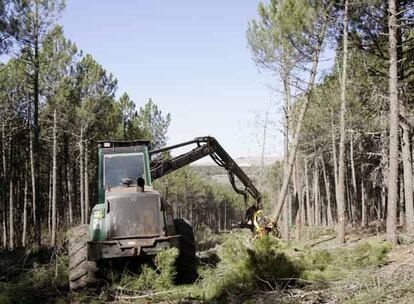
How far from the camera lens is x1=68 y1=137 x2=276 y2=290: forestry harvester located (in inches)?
329

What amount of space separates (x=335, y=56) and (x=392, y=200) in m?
8.08

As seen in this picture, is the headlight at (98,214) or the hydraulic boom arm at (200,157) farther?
the hydraulic boom arm at (200,157)

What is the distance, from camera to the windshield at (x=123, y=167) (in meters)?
9.62

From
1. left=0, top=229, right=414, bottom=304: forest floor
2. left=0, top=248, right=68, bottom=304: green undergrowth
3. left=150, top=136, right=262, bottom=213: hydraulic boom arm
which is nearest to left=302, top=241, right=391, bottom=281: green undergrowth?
left=0, top=229, right=414, bottom=304: forest floor

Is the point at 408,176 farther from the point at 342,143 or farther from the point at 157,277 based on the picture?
the point at 157,277

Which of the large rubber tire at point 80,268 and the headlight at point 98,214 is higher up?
the headlight at point 98,214

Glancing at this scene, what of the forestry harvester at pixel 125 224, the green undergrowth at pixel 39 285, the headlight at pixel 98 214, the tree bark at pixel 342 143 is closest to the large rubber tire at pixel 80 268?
the forestry harvester at pixel 125 224

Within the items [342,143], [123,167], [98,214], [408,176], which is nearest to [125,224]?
[98,214]

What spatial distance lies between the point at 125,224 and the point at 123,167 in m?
1.58

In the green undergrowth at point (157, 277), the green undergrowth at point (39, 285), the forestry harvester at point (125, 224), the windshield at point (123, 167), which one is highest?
the windshield at point (123, 167)

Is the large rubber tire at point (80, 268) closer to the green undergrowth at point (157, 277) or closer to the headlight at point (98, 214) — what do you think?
the headlight at point (98, 214)

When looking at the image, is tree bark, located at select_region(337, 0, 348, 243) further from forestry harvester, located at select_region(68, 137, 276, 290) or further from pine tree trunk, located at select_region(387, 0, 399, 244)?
forestry harvester, located at select_region(68, 137, 276, 290)

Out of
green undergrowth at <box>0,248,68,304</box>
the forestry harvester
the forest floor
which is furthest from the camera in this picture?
the forestry harvester

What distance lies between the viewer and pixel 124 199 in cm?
859
